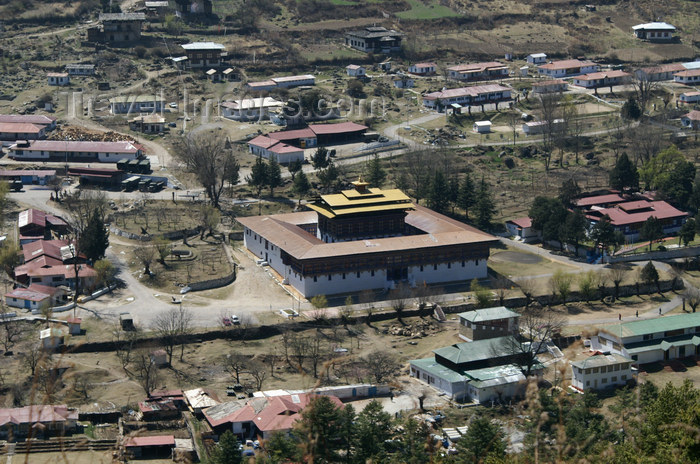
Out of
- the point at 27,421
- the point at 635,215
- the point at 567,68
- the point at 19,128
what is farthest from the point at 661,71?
the point at 27,421

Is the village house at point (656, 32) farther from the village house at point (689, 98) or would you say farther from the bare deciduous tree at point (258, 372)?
the bare deciduous tree at point (258, 372)

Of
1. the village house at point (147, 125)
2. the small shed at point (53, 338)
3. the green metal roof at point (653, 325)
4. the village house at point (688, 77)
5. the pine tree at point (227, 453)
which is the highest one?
the village house at point (688, 77)

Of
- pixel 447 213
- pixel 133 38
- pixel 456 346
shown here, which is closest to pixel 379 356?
pixel 456 346

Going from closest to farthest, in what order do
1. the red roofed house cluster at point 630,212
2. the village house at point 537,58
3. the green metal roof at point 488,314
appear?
1. the green metal roof at point 488,314
2. the red roofed house cluster at point 630,212
3. the village house at point 537,58

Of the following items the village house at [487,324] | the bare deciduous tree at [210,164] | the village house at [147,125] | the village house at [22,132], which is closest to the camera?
the village house at [487,324]

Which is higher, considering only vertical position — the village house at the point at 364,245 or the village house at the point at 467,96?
the village house at the point at 467,96

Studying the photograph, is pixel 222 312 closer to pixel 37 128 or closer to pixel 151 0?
pixel 37 128

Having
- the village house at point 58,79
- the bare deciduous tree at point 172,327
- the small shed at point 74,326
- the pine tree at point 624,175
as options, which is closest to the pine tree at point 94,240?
the bare deciduous tree at point 172,327
